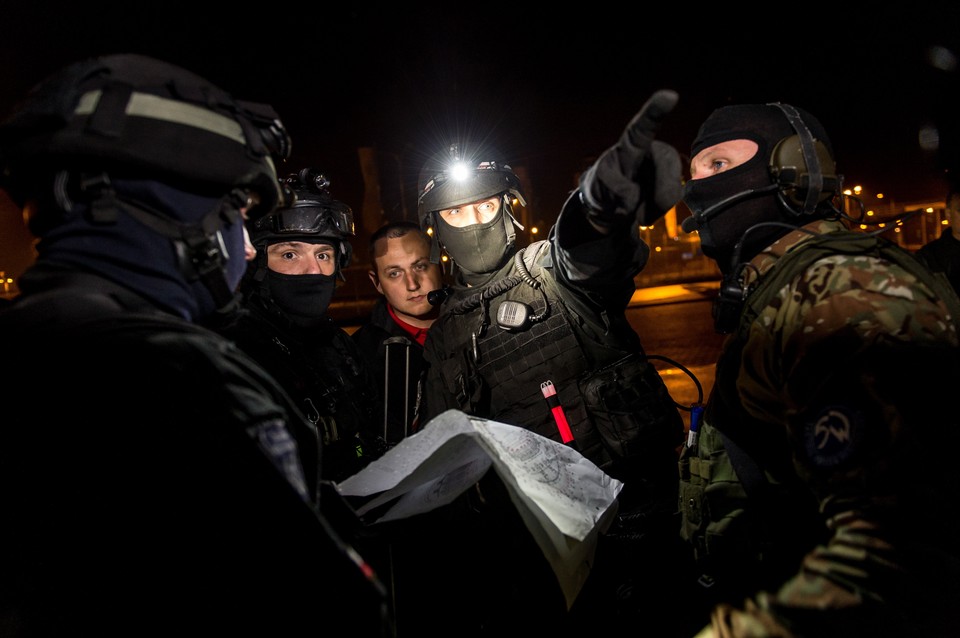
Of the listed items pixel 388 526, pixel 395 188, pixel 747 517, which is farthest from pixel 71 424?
pixel 395 188

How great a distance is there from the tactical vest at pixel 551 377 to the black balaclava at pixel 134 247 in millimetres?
1935

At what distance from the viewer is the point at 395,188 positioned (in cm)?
2730

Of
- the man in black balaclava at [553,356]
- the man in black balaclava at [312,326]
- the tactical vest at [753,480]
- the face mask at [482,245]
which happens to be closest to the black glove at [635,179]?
the man in black balaclava at [553,356]

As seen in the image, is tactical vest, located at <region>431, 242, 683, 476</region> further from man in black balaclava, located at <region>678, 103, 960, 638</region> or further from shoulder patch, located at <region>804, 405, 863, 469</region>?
shoulder patch, located at <region>804, 405, 863, 469</region>

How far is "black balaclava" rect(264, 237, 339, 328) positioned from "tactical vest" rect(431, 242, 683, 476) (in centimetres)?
112

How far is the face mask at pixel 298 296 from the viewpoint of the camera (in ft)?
11.9

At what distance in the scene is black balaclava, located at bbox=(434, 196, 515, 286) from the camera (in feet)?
11.3

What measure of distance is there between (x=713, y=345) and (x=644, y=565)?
9.35m

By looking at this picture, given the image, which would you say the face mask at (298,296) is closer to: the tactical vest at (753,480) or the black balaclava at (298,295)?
the black balaclava at (298,295)

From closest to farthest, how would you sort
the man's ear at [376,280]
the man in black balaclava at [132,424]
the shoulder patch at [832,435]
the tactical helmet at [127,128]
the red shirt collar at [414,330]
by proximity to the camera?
the man in black balaclava at [132,424] → the tactical helmet at [127,128] → the shoulder patch at [832,435] → the red shirt collar at [414,330] → the man's ear at [376,280]

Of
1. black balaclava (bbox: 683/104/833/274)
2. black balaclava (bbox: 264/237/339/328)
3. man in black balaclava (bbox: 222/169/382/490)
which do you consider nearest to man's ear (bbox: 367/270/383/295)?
man in black balaclava (bbox: 222/169/382/490)

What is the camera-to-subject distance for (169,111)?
132 cm

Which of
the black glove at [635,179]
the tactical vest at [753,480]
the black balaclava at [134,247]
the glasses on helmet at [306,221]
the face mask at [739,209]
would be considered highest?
the glasses on helmet at [306,221]

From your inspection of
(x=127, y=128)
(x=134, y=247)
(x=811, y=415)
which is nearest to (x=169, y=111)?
(x=127, y=128)
